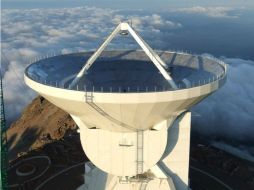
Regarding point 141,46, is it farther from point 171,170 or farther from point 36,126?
point 36,126

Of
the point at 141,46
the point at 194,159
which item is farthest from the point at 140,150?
the point at 194,159

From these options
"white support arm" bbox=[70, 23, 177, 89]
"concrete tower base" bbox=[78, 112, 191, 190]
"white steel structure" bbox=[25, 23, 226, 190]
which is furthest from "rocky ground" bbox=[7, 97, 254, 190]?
"white support arm" bbox=[70, 23, 177, 89]

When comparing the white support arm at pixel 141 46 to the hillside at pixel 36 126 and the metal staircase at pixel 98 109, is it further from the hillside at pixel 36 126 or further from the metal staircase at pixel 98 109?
the hillside at pixel 36 126

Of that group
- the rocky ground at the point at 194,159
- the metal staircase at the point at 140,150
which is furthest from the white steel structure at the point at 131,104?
the rocky ground at the point at 194,159

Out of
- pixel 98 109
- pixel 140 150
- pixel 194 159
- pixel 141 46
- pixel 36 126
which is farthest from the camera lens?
pixel 36 126

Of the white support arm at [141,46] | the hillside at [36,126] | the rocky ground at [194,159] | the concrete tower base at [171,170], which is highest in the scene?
the white support arm at [141,46]

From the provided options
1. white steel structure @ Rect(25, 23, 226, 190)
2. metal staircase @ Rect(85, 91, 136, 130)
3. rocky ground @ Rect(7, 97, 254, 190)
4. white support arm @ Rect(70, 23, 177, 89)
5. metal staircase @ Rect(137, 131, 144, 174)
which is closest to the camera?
metal staircase @ Rect(85, 91, 136, 130)

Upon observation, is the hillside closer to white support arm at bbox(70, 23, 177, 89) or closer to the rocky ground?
the rocky ground
